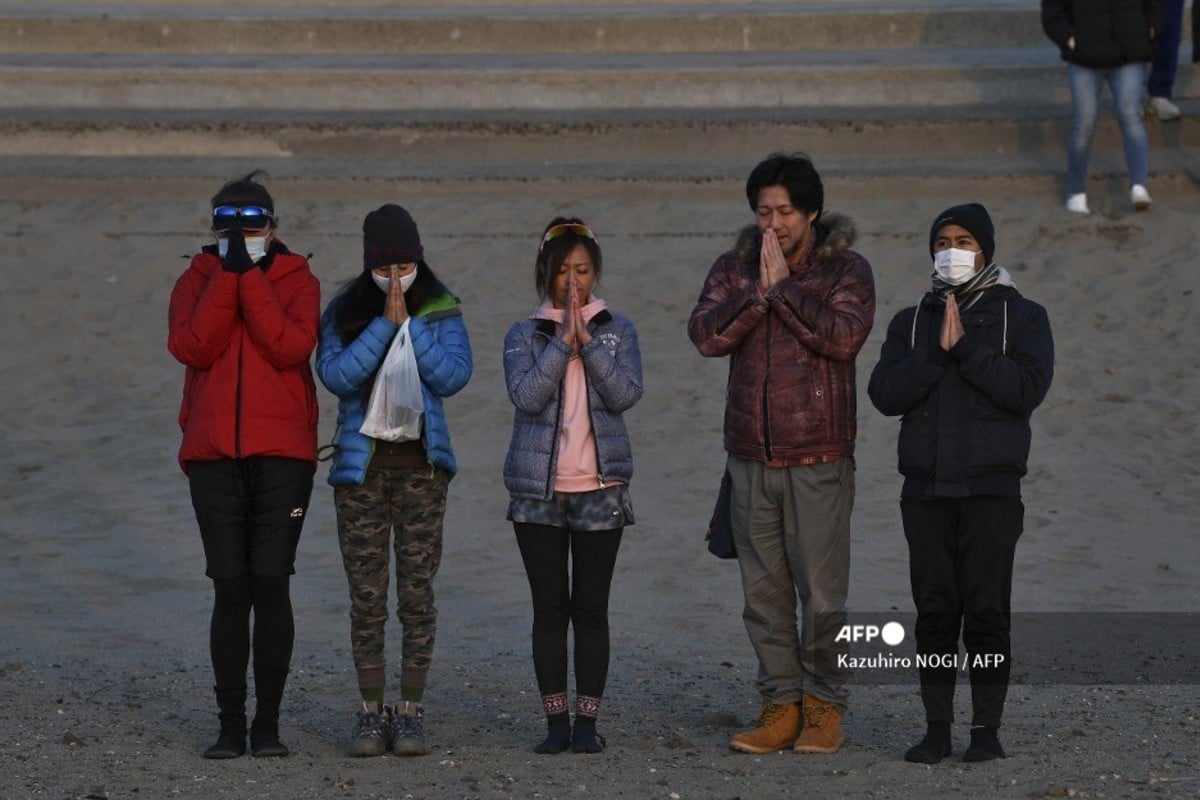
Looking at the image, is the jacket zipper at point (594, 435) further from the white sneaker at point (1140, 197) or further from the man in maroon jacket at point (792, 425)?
the white sneaker at point (1140, 197)

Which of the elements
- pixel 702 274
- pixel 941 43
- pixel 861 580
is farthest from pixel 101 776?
pixel 941 43

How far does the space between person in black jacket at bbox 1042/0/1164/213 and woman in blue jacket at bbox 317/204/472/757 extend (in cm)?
786

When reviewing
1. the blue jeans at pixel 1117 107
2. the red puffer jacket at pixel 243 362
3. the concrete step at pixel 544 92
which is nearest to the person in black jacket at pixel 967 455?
the red puffer jacket at pixel 243 362

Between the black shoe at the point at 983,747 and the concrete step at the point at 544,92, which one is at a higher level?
the concrete step at the point at 544,92

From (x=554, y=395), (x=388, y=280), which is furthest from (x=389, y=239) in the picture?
(x=554, y=395)

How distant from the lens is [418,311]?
253 inches

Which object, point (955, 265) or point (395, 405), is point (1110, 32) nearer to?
point (955, 265)

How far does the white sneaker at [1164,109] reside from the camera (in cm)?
1466

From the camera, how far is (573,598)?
637cm

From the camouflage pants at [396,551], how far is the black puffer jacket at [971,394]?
4.84 feet

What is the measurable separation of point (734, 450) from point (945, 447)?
0.69 metres

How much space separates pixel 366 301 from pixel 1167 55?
31.9 ft

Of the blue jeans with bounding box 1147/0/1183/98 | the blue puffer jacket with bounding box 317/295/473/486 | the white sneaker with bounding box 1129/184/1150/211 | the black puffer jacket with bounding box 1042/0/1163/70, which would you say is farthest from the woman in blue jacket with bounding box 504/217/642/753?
the blue jeans with bounding box 1147/0/1183/98

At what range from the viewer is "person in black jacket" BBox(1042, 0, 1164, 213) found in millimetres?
12984
